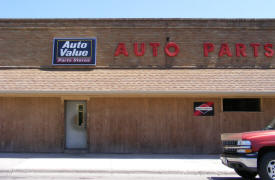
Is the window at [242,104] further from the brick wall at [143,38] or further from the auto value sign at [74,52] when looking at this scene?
the auto value sign at [74,52]

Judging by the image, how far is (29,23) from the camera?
14883 millimetres

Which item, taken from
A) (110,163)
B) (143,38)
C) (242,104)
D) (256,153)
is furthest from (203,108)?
(256,153)

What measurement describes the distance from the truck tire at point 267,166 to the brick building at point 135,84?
5.50 m

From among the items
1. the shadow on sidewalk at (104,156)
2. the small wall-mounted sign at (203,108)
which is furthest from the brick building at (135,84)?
the shadow on sidewalk at (104,156)

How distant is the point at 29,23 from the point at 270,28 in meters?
11.1

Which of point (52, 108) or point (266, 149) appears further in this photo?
point (52, 108)

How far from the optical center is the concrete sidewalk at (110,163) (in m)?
10.2

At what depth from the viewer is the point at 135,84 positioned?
44.5ft

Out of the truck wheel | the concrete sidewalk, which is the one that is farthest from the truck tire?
the concrete sidewalk

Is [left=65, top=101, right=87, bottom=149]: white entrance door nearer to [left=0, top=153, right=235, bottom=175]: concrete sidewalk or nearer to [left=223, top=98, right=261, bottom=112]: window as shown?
[left=0, top=153, right=235, bottom=175]: concrete sidewalk

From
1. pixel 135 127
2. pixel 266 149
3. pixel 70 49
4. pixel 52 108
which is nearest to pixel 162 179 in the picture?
pixel 266 149

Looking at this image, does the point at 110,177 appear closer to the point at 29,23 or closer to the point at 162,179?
the point at 162,179

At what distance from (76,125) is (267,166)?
344 inches

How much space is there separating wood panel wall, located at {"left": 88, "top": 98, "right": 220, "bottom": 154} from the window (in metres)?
0.45
